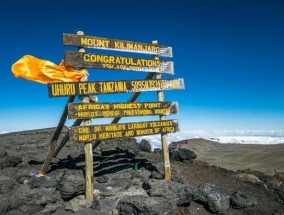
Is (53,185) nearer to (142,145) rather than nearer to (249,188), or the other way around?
(249,188)

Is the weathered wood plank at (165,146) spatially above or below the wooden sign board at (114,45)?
below

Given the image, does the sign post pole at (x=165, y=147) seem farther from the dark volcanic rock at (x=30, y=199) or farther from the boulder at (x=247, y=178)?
the dark volcanic rock at (x=30, y=199)

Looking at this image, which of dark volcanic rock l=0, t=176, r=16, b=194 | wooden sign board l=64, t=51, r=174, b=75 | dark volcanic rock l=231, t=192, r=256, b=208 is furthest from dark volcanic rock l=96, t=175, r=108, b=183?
dark volcanic rock l=231, t=192, r=256, b=208

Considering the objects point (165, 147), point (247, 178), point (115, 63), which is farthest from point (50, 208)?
point (247, 178)

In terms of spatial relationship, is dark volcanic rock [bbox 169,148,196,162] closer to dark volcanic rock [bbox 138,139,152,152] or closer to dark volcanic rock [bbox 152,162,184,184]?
dark volcanic rock [bbox 138,139,152,152]

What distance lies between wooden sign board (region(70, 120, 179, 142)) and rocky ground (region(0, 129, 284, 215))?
1.30 meters

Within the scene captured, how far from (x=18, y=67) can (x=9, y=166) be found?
176 inches

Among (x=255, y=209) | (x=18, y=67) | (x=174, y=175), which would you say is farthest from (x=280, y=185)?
(x=18, y=67)

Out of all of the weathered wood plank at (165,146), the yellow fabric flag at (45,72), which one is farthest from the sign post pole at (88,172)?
the weathered wood plank at (165,146)

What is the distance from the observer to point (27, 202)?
8.43 meters

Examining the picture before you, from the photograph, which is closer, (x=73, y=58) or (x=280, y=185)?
(x=73, y=58)

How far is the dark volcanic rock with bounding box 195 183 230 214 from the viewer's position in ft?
30.1

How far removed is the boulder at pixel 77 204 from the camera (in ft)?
27.9

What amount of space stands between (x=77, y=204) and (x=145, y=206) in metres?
→ 1.97
